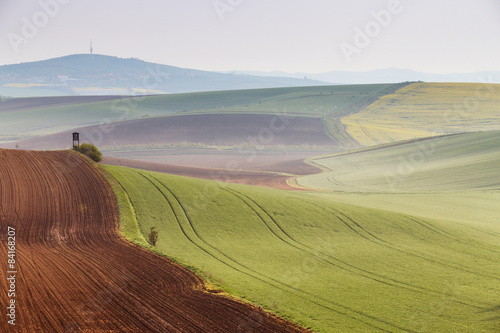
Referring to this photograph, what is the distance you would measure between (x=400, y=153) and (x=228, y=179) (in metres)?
32.5

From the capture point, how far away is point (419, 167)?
63.4m

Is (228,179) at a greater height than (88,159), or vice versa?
(88,159)

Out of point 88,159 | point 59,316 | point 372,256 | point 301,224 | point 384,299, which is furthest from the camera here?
point 88,159

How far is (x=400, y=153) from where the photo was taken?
246 ft

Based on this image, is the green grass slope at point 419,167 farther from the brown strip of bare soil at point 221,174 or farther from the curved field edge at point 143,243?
the curved field edge at point 143,243

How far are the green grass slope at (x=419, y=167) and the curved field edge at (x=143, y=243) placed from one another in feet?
94.0

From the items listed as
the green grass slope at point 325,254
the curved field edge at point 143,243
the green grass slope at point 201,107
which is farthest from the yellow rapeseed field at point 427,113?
the curved field edge at point 143,243

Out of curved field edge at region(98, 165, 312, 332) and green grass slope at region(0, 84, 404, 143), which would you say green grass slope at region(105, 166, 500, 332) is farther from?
green grass slope at region(0, 84, 404, 143)

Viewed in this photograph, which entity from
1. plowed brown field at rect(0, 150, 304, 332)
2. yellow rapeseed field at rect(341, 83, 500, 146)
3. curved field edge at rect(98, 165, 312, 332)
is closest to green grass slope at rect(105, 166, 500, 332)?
curved field edge at rect(98, 165, 312, 332)

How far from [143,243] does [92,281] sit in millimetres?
5572

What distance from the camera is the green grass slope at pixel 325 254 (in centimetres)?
1617

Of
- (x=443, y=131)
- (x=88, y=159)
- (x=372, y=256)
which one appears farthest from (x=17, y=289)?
(x=443, y=131)

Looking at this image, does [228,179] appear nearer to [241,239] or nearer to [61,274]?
[241,239]

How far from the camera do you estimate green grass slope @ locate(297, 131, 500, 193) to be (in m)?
51.3
